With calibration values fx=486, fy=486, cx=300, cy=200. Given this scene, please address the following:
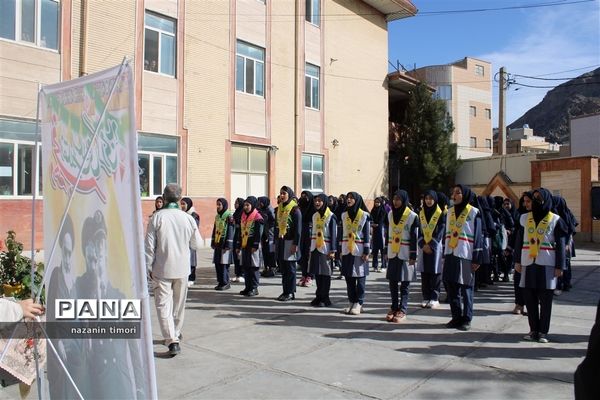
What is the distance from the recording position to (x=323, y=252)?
7.84m

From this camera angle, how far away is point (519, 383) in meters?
4.54

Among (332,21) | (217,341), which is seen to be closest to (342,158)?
(332,21)

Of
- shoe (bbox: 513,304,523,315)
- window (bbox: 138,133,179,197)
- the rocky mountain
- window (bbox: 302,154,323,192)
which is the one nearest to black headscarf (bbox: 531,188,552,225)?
shoe (bbox: 513,304,523,315)

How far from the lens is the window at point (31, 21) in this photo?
12.2 metres

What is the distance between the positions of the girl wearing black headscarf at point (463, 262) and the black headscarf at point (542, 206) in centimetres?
72

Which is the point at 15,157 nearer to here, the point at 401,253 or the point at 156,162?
the point at 156,162

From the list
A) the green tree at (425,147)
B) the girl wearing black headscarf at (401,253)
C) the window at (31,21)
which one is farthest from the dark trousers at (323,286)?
the green tree at (425,147)

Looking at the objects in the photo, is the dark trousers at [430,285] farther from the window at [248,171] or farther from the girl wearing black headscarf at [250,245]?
the window at [248,171]

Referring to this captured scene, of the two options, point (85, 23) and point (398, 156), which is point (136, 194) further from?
point (398, 156)

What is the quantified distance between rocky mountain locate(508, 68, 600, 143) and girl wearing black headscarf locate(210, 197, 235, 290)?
318 feet

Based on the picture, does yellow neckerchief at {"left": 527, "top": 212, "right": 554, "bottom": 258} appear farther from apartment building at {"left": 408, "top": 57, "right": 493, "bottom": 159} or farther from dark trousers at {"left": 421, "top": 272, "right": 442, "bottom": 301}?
apartment building at {"left": 408, "top": 57, "right": 493, "bottom": 159}

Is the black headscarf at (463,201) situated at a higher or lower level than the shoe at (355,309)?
higher

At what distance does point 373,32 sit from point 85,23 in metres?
16.3

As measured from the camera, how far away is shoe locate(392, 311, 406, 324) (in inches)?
271
